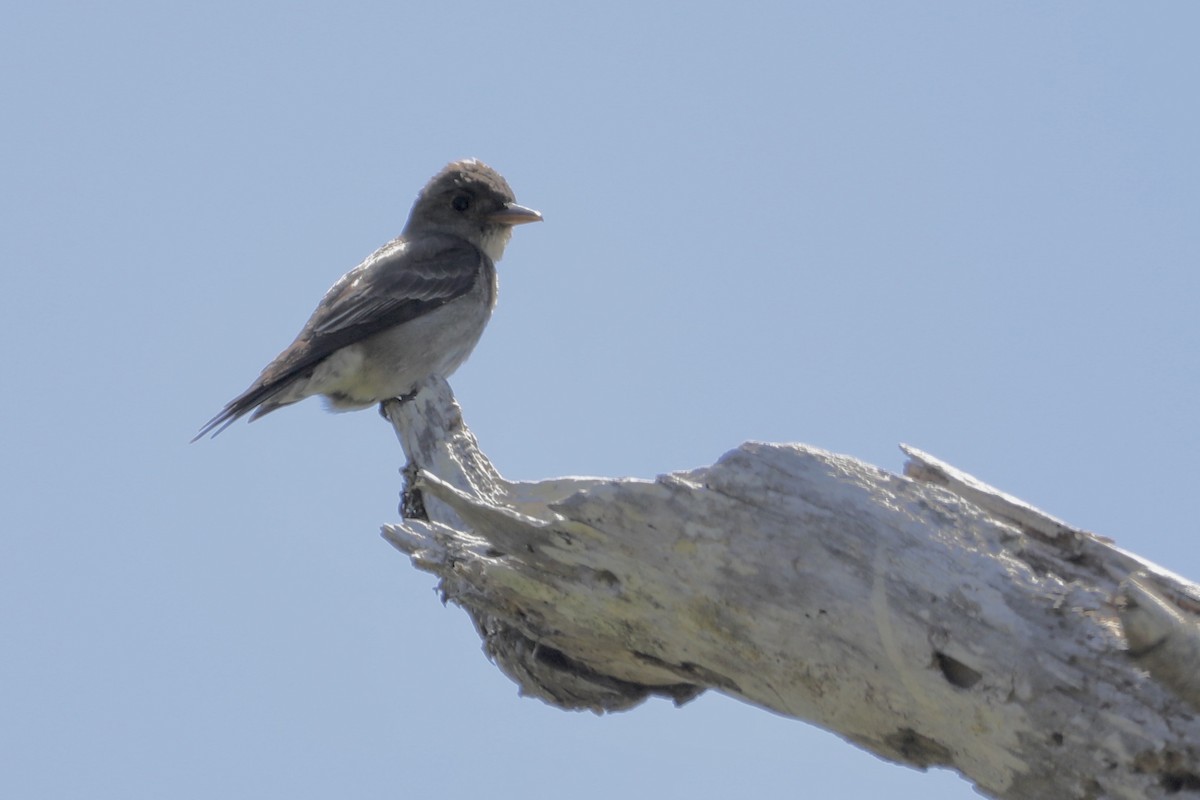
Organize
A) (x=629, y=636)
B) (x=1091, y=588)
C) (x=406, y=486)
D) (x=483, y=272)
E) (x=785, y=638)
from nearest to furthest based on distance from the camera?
(x=1091, y=588) < (x=785, y=638) < (x=629, y=636) < (x=406, y=486) < (x=483, y=272)

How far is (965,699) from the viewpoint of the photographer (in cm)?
459

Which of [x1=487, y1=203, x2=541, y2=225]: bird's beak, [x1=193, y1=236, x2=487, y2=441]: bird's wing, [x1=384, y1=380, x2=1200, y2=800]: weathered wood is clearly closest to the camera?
[x1=384, y1=380, x2=1200, y2=800]: weathered wood

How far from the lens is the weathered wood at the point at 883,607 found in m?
4.43

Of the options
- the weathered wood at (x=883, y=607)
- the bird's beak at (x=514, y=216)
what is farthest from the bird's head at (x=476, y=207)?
the weathered wood at (x=883, y=607)

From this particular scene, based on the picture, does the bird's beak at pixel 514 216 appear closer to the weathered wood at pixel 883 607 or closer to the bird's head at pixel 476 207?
the bird's head at pixel 476 207

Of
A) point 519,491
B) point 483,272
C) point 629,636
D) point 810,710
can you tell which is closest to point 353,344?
point 483,272

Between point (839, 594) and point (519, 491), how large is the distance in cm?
162

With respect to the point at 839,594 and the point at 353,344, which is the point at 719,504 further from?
the point at 353,344

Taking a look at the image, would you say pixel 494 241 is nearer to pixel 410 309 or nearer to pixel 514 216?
pixel 514 216

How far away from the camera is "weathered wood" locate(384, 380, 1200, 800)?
14.5 feet

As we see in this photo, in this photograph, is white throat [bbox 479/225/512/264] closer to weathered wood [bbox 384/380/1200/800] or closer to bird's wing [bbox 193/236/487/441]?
bird's wing [bbox 193/236/487/441]

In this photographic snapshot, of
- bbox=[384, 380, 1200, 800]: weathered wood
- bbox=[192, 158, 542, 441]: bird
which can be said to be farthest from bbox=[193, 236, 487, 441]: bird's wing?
bbox=[384, 380, 1200, 800]: weathered wood

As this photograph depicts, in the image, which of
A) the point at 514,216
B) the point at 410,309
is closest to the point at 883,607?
the point at 410,309

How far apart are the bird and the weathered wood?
332cm
